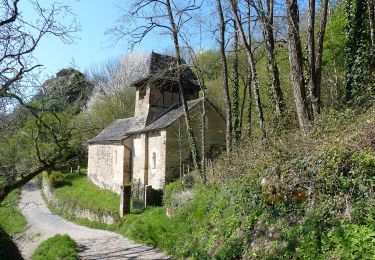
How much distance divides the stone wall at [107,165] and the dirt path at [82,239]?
4.81 meters

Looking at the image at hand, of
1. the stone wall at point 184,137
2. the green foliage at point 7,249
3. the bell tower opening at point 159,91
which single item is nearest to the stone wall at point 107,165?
the bell tower opening at point 159,91

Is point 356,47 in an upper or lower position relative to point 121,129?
upper

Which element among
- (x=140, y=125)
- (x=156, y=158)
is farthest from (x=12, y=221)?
(x=140, y=125)

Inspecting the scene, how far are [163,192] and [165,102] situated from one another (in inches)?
333

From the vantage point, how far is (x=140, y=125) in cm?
2648

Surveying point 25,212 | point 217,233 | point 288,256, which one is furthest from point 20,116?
point 25,212

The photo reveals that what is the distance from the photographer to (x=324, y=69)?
20250 millimetres

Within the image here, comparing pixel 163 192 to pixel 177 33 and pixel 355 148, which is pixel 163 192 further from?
pixel 355 148

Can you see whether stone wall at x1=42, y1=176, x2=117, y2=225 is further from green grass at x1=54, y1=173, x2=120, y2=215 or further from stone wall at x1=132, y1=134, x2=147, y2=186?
stone wall at x1=132, y1=134, x2=147, y2=186

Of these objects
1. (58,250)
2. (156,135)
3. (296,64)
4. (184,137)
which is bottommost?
(58,250)

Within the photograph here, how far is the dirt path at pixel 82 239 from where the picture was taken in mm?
12508

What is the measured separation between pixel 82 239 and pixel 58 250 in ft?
10.9

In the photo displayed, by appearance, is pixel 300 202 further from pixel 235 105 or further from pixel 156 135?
pixel 156 135

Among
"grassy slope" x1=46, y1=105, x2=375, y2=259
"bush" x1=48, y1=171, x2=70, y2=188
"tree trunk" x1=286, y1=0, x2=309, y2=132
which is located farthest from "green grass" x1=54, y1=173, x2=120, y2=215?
"tree trunk" x1=286, y1=0, x2=309, y2=132
